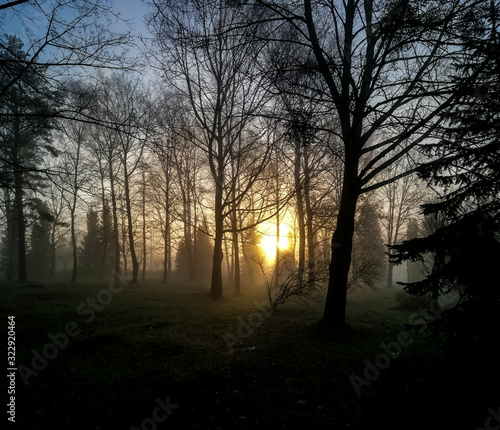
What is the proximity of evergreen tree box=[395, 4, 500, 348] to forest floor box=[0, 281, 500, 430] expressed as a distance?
1.75 ft

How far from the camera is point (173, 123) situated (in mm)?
12258

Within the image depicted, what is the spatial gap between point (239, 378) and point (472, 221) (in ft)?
14.0

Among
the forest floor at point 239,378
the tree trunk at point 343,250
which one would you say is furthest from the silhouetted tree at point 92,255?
the tree trunk at point 343,250

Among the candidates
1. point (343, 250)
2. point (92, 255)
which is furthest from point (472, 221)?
point (92, 255)

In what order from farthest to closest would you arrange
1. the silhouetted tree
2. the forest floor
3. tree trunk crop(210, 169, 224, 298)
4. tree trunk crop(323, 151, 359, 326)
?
the silhouetted tree → tree trunk crop(210, 169, 224, 298) → tree trunk crop(323, 151, 359, 326) → the forest floor

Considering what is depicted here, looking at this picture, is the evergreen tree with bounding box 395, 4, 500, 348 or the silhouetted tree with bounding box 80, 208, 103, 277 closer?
the evergreen tree with bounding box 395, 4, 500, 348

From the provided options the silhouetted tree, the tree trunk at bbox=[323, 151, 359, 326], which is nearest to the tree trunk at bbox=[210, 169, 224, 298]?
the tree trunk at bbox=[323, 151, 359, 326]

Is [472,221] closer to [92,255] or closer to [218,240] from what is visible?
[218,240]

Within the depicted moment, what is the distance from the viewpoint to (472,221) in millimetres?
3971

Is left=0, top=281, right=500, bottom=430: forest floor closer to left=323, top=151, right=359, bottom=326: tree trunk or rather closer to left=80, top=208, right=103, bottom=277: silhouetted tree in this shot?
left=323, top=151, right=359, bottom=326: tree trunk

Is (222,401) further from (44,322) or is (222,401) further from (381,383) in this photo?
(44,322)

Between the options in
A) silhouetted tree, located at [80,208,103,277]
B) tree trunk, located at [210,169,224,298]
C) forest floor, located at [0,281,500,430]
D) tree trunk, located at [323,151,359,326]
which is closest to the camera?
forest floor, located at [0,281,500,430]

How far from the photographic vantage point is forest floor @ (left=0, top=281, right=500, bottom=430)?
3.10 m

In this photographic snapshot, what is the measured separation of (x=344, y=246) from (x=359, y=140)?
8.47ft
